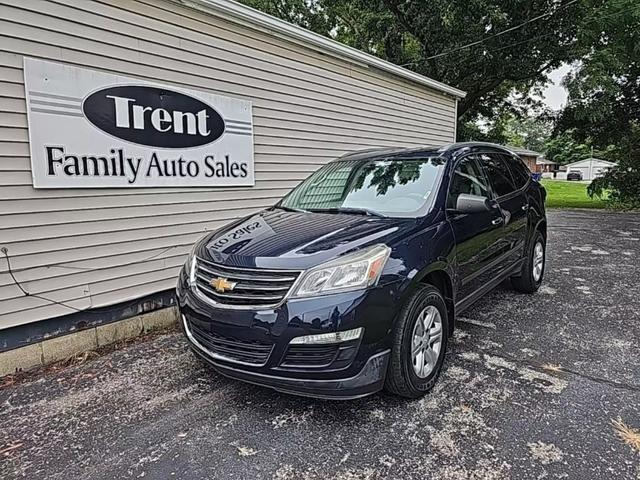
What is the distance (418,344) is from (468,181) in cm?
161

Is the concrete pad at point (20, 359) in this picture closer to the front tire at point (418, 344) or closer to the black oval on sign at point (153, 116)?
the black oval on sign at point (153, 116)

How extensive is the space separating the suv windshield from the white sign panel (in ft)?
3.63

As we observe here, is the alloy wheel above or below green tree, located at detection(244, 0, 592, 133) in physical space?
below

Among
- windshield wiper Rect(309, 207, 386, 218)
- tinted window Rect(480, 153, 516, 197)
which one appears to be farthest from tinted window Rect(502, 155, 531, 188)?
windshield wiper Rect(309, 207, 386, 218)

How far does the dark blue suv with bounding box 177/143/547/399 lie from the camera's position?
7.74ft

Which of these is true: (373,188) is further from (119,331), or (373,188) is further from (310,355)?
(119,331)

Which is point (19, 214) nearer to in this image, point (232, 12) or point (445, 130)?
point (232, 12)

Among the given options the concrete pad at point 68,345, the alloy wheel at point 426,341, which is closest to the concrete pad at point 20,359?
the concrete pad at point 68,345

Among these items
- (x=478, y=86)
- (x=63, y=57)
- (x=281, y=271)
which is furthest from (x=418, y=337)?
(x=478, y=86)

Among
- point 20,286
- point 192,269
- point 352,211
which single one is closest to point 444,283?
point 352,211

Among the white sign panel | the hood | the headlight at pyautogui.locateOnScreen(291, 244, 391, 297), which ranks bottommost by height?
the headlight at pyautogui.locateOnScreen(291, 244, 391, 297)

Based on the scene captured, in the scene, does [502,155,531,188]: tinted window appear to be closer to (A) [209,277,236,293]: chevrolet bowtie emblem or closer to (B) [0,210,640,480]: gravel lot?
(B) [0,210,640,480]: gravel lot

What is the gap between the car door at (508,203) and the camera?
411 centimetres

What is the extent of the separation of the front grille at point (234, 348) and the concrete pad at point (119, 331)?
59.4 inches
